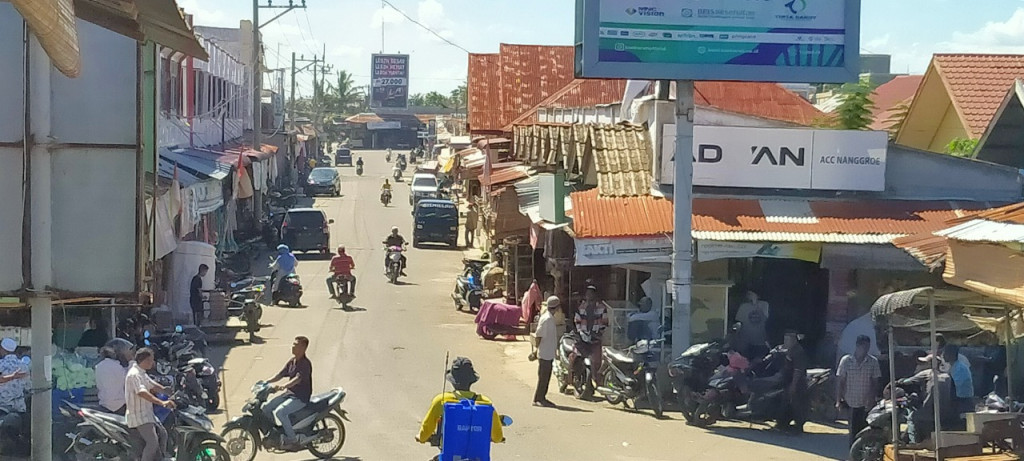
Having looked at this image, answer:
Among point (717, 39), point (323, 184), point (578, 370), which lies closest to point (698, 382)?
point (578, 370)

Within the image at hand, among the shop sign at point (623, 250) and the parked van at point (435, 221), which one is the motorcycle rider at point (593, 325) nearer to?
the shop sign at point (623, 250)

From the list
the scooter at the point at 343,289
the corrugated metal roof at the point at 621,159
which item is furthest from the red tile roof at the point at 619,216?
the scooter at the point at 343,289

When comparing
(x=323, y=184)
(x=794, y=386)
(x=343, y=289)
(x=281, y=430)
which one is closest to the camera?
(x=281, y=430)

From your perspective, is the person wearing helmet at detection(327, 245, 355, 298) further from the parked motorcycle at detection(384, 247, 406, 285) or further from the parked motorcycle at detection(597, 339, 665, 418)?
the parked motorcycle at detection(597, 339, 665, 418)

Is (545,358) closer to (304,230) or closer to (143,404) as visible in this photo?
(143,404)

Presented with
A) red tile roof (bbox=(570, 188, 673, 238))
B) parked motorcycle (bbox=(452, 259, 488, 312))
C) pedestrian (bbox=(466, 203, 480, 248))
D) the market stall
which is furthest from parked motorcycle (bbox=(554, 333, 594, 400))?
pedestrian (bbox=(466, 203, 480, 248))

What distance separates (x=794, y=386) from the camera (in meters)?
14.6

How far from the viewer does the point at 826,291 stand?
A: 59.1 ft

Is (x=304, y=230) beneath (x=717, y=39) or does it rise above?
beneath

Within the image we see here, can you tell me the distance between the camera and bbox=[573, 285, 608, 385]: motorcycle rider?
16.9 meters

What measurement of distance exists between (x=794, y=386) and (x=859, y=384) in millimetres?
1731

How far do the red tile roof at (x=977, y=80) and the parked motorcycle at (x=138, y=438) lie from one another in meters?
15.8

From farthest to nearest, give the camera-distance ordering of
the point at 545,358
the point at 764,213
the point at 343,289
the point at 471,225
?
the point at 471,225 < the point at 343,289 < the point at 764,213 < the point at 545,358

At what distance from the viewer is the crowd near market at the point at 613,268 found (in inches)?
263
